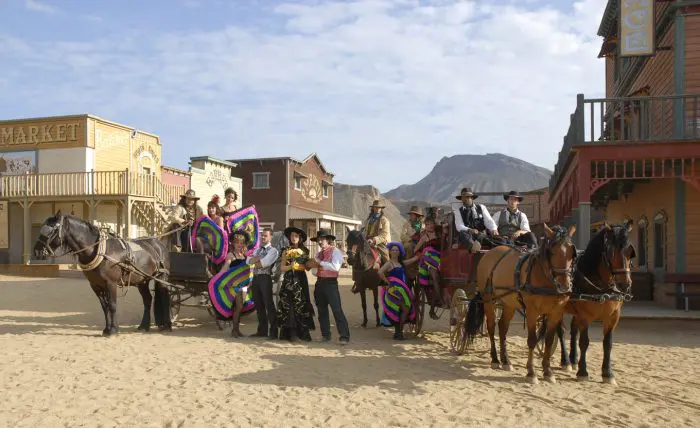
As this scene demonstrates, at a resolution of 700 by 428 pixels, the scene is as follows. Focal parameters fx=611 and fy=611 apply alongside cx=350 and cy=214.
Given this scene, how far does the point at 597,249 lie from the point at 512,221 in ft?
7.62

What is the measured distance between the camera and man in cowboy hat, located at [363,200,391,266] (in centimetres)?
1133

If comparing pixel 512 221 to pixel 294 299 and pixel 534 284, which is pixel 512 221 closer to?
pixel 534 284

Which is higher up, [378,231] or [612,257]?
[378,231]

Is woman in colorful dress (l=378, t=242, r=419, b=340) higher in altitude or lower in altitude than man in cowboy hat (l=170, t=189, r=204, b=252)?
lower

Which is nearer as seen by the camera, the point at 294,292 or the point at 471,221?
the point at 471,221

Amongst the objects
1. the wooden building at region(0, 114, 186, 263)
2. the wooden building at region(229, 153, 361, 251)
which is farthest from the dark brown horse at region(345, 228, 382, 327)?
the wooden building at region(229, 153, 361, 251)

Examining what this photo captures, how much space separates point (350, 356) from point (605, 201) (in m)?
14.2

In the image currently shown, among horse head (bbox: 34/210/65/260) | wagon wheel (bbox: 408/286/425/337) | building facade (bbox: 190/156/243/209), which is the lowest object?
wagon wheel (bbox: 408/286/425/337)

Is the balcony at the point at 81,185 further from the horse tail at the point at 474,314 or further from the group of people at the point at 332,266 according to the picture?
the horse tail at the point at 474,314

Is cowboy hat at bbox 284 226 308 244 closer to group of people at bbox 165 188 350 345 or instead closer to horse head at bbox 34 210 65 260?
group of people at bbox 165 188 350 345

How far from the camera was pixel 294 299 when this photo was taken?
10.0m

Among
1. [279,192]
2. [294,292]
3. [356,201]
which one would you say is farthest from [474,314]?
[356,201]

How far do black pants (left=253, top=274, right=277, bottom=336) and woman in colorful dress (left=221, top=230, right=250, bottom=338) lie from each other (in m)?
0.26

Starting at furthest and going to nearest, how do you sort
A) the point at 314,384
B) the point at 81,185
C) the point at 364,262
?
the point at 81,185 < the point at 364,262 < the point at 314,384
